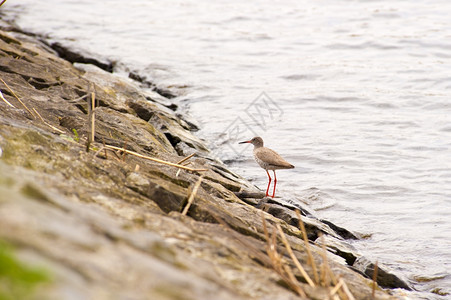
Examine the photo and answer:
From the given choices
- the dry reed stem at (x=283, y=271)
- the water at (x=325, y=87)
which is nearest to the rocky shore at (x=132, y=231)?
the dry reed stem at (x=283, y=271)

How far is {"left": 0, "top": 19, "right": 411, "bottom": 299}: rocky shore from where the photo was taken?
234 cm

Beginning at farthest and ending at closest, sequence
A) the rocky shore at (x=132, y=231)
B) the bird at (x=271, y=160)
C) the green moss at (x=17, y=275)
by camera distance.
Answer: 1. the bird at (x=271, y=160)
2. the rocky shore at (x=132, y=231)
3. the green moss at (x=17, y=275)

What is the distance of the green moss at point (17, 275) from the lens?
2047 millimetres

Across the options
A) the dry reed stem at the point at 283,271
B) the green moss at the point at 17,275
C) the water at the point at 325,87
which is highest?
the green moss at the point at 17,275

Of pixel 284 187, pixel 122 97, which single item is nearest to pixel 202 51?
pixel 122 97

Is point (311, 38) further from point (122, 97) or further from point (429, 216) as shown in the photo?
point (429, 216)

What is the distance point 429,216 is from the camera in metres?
8.98

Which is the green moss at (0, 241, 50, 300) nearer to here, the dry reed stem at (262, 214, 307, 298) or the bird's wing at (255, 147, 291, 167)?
the dry reed stem at (262, 214, 307, 298)

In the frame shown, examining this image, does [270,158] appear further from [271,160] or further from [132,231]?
[132,231]

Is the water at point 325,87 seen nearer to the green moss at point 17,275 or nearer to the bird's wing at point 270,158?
the bird's wing at point 270,158

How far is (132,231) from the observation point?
9.88 feet

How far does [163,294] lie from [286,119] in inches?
450

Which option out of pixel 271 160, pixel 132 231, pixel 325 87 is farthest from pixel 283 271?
pixel 325 87

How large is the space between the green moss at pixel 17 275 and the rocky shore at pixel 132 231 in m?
0.02
